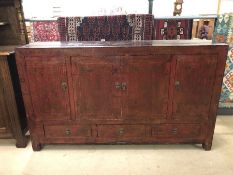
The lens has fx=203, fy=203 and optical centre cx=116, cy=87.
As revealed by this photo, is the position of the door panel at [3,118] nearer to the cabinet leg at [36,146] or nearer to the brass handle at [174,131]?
the cabinet leg at [36,146]

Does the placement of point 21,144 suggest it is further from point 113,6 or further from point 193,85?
point 113,6

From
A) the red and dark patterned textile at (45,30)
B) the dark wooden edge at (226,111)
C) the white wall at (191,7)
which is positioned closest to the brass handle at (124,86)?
the red and dark patterned textile at (45,30)

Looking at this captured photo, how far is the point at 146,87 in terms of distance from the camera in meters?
1.69

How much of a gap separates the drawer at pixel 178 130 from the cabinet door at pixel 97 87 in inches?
15.4

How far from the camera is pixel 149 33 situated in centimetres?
216

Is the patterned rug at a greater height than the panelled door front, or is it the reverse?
the patterned rug

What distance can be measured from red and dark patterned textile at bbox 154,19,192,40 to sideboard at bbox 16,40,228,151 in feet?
2.08

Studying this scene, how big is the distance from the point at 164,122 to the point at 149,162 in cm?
37

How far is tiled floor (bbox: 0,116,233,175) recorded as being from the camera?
166cm

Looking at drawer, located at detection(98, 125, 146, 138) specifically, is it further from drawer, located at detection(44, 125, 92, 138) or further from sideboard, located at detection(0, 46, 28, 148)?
sideboard, located at detection(0, 46, 28, 148)

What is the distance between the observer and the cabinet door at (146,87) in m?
1.61

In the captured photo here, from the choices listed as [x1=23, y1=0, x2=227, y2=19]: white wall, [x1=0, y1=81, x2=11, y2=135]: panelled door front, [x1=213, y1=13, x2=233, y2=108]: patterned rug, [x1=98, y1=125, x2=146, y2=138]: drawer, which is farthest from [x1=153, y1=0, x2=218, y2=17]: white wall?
[x1=0, y1=81, x2=11, y2=135]: panelled door front

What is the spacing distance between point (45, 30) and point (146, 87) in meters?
1.52

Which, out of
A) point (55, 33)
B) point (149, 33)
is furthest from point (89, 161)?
point (55, 33)
